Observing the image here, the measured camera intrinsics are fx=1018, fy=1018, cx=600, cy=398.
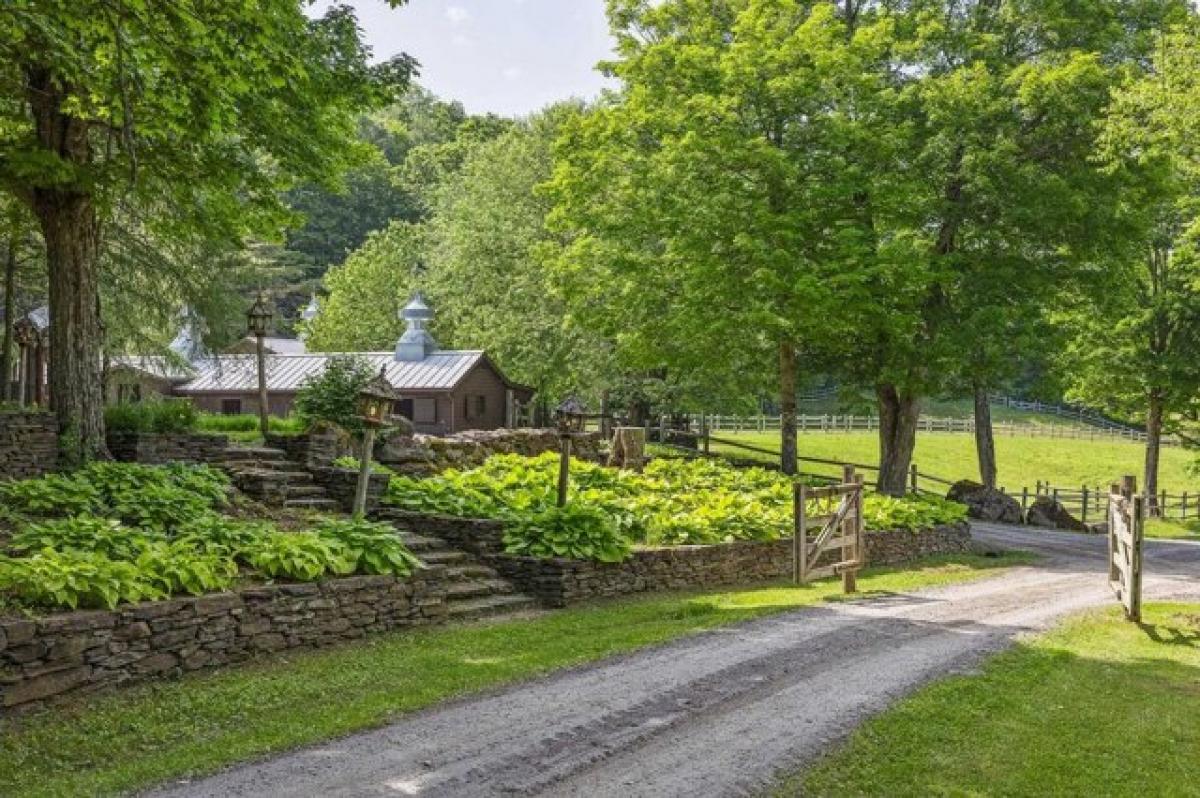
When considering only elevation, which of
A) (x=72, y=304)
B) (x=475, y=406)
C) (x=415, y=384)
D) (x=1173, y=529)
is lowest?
(x=1173, y=529)

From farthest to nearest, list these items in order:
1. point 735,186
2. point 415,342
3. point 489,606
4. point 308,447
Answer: point 415,342, point 735,186, point 308,447, point 489,606

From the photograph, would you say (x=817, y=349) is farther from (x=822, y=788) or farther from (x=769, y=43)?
(x=822, y=788)

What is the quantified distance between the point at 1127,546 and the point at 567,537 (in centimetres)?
782

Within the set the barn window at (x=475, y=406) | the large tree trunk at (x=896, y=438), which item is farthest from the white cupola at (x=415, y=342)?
the large tree trunk at (x=896, y=438)

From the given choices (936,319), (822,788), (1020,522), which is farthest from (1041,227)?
(822,788)

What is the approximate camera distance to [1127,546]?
14.2 metres

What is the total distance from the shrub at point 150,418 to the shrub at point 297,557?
17.2 ft

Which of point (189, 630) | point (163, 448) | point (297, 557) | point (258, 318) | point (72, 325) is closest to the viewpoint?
point (189, 630)

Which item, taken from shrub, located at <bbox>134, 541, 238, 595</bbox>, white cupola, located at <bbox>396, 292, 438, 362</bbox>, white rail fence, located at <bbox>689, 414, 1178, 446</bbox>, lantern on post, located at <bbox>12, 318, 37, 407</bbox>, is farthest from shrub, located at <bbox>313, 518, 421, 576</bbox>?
white rail fence, located at <bbox>689, 414, 1178, 446</bbox>

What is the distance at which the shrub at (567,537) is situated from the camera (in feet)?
46.0

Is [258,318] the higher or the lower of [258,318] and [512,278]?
the lower

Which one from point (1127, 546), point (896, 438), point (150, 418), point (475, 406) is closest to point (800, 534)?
point (1127, 546)

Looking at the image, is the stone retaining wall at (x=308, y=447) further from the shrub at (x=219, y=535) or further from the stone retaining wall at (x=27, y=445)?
the shrub at (x=219, y=535)

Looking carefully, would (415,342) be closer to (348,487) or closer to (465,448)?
(465,448)
